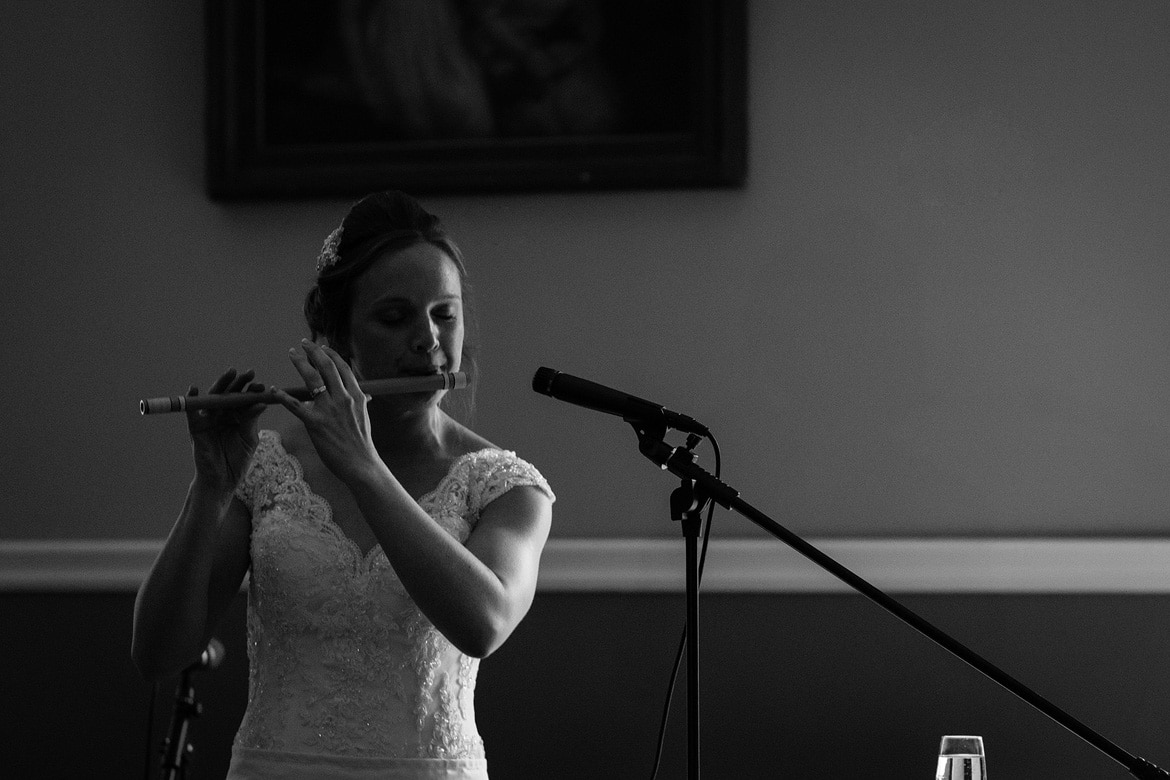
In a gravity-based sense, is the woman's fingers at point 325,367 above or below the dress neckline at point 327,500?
above

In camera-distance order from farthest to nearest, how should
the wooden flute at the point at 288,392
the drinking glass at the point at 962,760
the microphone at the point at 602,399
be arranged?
the drinking glass at the point at 962,760 → the wooden flute at the point at 288,392 → the microphone at the point at 602,399

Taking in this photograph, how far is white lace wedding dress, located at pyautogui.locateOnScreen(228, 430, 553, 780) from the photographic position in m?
1.77

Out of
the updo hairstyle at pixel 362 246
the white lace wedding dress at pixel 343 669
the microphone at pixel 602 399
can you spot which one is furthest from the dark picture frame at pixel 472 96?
the microphone at pixel 602 399

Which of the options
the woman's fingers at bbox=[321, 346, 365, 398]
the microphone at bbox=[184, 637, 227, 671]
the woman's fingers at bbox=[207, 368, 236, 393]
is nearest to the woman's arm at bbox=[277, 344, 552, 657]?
the woman's fingers at bbox=[321, 346, 365, 398]

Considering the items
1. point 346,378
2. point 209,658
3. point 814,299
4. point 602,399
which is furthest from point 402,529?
point 814,299

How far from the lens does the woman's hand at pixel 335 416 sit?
1.61m

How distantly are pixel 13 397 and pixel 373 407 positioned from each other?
3.65 feet

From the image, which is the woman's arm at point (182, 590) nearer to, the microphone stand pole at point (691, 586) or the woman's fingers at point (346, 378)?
the woman's fingers at point (346, 378)

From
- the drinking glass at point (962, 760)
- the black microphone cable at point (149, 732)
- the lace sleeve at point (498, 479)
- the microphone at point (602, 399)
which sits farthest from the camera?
the black microphone cable at point (149, 732)

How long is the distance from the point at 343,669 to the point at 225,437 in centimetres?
36

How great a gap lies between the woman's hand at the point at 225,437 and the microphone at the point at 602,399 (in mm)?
423

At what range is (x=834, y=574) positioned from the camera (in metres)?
1.55

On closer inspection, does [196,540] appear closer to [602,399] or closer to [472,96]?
[602,399]

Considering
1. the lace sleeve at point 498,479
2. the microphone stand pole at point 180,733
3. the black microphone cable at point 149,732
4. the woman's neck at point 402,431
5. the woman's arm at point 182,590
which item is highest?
the woman's neck at point 402,431
